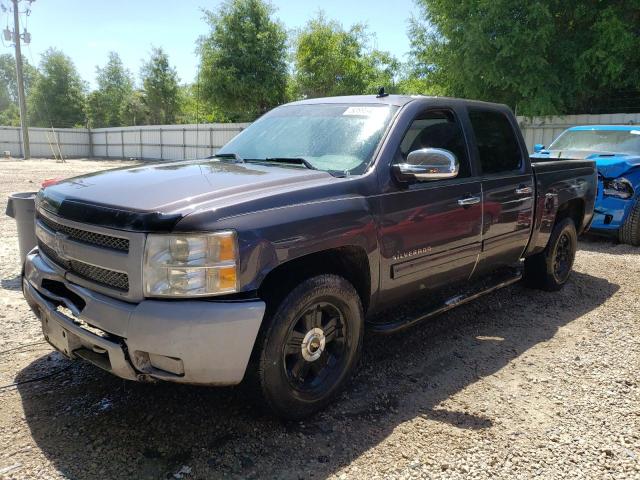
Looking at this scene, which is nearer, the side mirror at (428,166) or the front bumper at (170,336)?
the front bumper at (170,336)

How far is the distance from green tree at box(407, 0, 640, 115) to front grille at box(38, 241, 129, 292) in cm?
1513

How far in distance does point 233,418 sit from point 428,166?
1901mm

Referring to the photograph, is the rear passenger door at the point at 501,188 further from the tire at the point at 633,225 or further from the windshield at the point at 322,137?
the tire at the point at 633,225

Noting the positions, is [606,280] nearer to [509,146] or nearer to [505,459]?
[509,146]

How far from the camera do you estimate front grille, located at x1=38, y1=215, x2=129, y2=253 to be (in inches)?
100.0

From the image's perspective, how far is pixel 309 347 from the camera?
9.75ft

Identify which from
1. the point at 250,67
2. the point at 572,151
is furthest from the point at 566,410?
the point at 250,67

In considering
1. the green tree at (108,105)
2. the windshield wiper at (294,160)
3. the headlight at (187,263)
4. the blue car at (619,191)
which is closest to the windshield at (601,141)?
the blue car at (619,191)

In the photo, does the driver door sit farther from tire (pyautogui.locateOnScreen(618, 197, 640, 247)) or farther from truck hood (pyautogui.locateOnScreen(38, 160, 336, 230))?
tire (pyautogui.locateOnScreen(618, 197, 640, 247))

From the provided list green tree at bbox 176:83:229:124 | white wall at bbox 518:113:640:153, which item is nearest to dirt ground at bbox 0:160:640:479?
white wall at bbox 518:113:640:153

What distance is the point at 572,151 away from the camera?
8531mm

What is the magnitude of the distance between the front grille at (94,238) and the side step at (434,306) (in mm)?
1602

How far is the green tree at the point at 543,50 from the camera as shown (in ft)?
48.1

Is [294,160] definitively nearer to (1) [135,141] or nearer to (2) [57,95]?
(1) [135,141]
